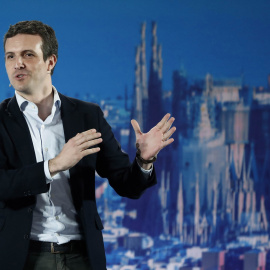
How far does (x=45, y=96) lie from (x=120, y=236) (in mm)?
3338

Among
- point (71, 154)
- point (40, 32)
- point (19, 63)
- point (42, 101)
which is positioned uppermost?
point (40, 32)

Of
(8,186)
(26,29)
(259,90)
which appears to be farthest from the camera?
(259,90)

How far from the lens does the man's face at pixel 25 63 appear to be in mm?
1738

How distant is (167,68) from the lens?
508 cm

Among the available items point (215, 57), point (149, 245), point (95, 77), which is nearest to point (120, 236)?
point (149, 245)

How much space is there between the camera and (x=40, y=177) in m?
1.61

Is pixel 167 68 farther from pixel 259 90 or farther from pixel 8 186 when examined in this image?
pixel 8 186

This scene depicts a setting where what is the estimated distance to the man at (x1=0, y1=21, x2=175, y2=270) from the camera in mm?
1630

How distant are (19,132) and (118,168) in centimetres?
36

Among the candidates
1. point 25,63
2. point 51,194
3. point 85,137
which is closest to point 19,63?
point 25,63

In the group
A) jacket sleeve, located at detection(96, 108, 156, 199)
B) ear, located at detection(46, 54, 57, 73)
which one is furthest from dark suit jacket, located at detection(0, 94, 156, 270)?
ear, located at detection(46, 54, 57, 73)

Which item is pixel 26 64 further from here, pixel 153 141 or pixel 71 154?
pixel 153 141

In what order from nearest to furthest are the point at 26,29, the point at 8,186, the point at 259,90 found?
the point at 8,186 → the point at 26,29 → the point at 259,90

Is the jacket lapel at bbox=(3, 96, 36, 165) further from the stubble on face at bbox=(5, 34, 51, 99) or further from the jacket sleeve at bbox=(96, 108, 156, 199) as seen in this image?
the jacket sleeve at bbox=(96, 108, 156, 199)
